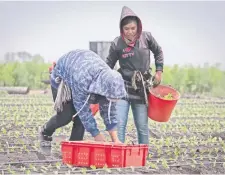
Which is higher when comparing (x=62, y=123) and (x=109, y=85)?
(x=109, y=85)

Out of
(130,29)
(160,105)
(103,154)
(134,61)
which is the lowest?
(103,154)

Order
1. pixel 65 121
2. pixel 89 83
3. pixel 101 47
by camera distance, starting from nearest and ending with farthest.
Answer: pixel 89 83
pixel 65 121
pixel 101 47

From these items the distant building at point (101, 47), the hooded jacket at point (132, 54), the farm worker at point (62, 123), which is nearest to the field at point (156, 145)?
the farm worker at point (62, 123)

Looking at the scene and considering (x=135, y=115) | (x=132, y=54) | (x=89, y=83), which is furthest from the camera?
(x=135, y=115)

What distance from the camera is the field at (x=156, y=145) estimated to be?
482cm

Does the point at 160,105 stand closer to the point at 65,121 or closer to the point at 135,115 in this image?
the point at 135,115

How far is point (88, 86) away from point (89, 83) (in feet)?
0.09

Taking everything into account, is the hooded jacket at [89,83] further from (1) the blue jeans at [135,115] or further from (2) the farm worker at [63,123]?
(1) the blue jeans at [135,115]

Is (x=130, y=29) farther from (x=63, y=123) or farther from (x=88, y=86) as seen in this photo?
(x=63, y=123)

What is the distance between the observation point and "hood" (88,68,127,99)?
436 cm

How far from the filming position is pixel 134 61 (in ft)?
17.4

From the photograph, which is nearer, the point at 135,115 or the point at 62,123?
the point at 62,123

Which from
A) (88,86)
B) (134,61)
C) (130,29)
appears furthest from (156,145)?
(88,86)

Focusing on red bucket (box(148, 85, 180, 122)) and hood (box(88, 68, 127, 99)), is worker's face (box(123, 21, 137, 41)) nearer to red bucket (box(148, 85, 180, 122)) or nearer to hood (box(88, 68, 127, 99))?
red bucket (box(148, 85, 180, 122))
